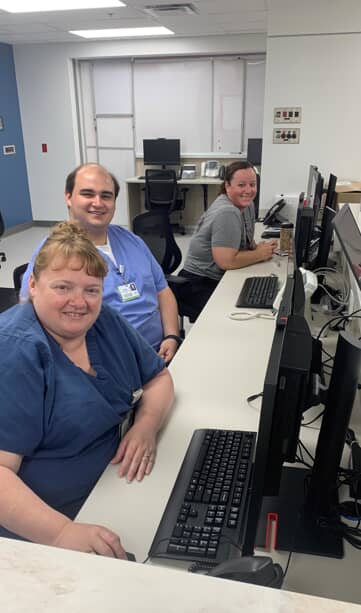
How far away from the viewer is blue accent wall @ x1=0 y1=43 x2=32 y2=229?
6.73 m

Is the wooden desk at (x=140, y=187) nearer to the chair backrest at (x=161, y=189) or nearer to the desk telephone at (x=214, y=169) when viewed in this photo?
the desk telephone at (x=214, y=169)

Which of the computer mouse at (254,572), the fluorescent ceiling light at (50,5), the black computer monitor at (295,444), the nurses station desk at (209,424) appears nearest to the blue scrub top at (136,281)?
the nurses station desk at (209,424)

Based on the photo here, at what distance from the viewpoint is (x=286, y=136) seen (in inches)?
179

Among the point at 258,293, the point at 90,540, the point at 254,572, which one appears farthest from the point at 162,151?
the point at 254,572

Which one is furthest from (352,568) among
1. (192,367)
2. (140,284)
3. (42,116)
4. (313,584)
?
(42,116)

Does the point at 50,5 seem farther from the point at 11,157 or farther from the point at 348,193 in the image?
the point at 348,193

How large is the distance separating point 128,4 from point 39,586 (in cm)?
514

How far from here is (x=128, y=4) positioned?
4488 mm

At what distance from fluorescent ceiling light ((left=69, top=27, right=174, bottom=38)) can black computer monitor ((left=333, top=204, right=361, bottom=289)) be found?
4782 mm

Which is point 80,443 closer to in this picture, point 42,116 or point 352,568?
point 352,568

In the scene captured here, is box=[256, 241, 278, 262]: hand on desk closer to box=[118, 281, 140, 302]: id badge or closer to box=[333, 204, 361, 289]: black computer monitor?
box=[333, 204, 361, 289]: black computer monitor

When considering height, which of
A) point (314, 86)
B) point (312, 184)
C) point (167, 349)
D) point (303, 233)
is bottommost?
point (167, 349)

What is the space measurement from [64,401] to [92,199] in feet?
3.70

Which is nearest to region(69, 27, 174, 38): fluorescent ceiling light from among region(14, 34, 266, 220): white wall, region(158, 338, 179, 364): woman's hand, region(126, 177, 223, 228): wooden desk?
region(14, 34, 266, 220): white wall
